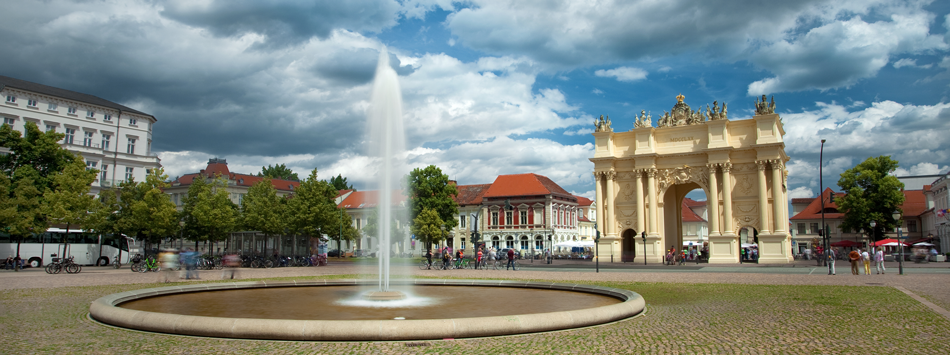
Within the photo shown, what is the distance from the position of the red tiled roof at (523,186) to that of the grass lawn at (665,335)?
6682cm

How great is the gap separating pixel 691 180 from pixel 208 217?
42.2 meters

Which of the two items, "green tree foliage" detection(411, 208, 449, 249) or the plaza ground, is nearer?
the plaza ground

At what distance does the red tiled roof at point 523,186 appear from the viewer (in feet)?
269

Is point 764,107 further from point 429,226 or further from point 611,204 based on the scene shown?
point 429,226

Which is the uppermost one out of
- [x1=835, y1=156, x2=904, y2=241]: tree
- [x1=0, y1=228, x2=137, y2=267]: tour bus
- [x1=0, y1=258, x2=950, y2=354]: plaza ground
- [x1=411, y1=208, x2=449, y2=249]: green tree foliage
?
[x1=835, y1=156, x2=904, y2=241]: tree

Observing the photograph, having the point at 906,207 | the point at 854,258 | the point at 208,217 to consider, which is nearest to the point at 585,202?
the point at 906,207

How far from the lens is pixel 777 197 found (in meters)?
46.2

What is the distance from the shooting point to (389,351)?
26.8ft

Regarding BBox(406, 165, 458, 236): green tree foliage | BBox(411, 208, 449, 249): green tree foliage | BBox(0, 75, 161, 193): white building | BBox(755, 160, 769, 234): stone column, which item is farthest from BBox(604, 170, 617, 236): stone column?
BBox(0, 75, 161, 193): white building

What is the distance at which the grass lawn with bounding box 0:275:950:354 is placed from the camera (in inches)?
331

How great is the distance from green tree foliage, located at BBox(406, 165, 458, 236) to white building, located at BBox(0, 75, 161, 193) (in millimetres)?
30523

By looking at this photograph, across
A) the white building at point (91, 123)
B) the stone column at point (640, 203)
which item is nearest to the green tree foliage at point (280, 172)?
the white building at point (91, 123)

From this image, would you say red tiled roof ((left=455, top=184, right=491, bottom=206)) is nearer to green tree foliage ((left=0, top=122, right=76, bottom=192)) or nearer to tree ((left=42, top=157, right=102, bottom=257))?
green tree foliage ((left=0, top=122, right=76, bottom=192))

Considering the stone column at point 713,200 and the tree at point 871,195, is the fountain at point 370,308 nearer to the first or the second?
the stone column at point 713,200
